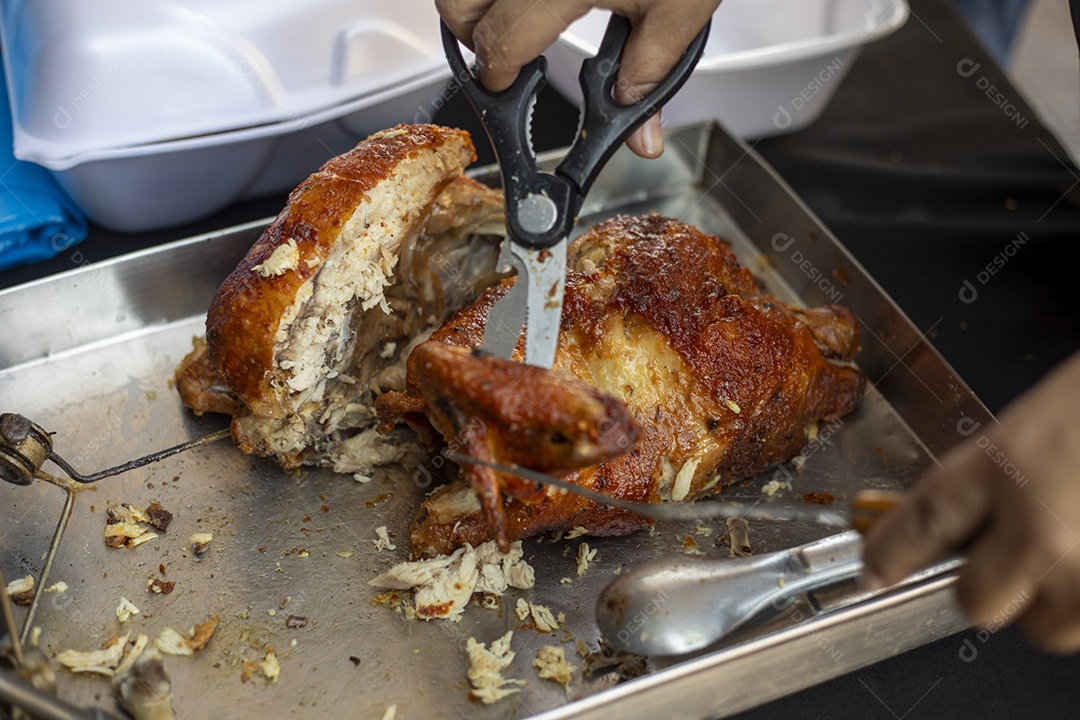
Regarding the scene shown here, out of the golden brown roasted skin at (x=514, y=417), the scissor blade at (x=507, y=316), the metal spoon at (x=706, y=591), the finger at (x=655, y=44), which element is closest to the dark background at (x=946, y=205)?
the metal spoon at (x=706, y=591)

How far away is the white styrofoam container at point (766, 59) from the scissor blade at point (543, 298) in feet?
4.11

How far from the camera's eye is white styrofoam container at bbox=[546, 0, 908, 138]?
2922 mm

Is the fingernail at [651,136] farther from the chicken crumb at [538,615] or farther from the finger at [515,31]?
the chicken crumb at [538,615]

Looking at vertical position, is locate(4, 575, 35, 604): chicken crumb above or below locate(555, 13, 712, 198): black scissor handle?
below

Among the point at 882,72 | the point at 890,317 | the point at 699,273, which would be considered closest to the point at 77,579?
the point at 699,273

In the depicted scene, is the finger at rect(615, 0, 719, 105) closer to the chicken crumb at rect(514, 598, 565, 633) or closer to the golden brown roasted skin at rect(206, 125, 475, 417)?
the golden brown roasted skin at rect(206, 125, 475, 417)

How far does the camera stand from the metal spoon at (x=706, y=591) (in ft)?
5.70

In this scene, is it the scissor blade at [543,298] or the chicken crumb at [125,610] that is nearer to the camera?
the scissor blade at [543,298]

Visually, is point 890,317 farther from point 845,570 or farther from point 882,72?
point 882,72

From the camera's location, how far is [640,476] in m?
1.94

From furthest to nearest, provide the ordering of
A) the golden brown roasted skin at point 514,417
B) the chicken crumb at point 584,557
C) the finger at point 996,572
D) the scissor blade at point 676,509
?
the chicken crumb at point 584,557 < the golden brown roasted skin at point 514,417 < the scissor blade at point 676,509 < the finger at point 996,572

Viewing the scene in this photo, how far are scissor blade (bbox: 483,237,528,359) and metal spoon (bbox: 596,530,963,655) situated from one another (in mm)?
518

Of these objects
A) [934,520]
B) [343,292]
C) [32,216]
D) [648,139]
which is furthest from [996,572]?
[32,216]

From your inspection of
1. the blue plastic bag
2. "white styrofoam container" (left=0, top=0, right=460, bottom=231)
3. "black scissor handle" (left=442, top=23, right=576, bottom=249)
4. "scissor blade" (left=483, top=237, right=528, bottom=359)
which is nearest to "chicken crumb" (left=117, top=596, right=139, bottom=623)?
"scissor blade" (left=483, top=237, right=528, bottom=359)
